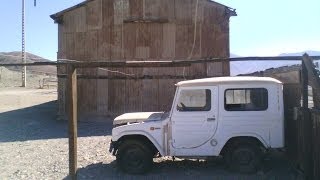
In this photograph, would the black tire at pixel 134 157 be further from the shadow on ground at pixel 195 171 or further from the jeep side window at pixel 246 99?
the jeep side window at pixel 246 99

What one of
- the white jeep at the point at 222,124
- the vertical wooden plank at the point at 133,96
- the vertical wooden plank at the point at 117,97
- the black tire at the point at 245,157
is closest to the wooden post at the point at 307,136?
the white jeep at the point at 222,124

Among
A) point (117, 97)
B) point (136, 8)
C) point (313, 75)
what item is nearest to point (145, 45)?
point (136, 8)

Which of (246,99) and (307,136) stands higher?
(246,99)

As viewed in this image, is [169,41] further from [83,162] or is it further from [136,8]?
[83,162]

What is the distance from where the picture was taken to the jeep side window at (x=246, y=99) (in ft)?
33.4

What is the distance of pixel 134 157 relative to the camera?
34.3 feet

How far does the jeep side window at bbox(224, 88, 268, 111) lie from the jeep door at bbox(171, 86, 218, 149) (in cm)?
30

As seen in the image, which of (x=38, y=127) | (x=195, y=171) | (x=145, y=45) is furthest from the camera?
(x=145, y=45)

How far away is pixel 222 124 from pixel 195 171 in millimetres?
1387

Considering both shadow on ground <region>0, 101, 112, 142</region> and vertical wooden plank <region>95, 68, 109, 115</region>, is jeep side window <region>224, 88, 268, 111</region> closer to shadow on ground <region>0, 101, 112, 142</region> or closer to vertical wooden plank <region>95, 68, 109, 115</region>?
shadow on ground <region>0, 101, 112, 142</region>

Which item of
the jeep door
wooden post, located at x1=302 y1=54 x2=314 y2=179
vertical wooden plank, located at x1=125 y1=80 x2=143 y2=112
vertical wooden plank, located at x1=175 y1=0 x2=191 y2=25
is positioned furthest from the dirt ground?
vertical wooden plank, located at x1=175 y1=0 x2=191 y2=25

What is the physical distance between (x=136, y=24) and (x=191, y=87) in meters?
10.5

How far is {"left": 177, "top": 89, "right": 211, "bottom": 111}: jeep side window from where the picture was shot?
10250 mm

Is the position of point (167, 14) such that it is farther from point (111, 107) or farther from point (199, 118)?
point (199, 118)
